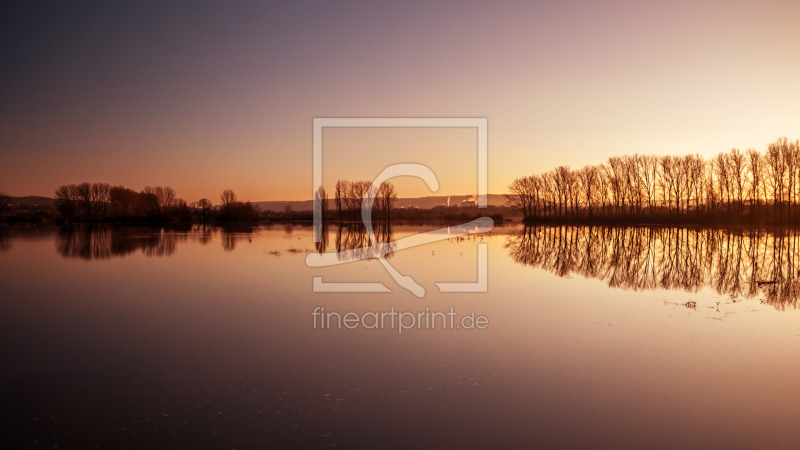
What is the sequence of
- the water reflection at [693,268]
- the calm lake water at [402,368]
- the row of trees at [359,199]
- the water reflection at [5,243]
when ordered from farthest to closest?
the row of trees at [359,199], the water reflection at [5,243], the water reflection at [693,268], the calm lake water at [402,368]

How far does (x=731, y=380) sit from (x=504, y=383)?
138 inches

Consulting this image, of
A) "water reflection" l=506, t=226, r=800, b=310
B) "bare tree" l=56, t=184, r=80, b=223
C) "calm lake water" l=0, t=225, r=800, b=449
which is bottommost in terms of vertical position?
"calm lake water" l=0, t=225, r=800, b=449

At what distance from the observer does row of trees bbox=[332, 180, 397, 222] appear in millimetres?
99562

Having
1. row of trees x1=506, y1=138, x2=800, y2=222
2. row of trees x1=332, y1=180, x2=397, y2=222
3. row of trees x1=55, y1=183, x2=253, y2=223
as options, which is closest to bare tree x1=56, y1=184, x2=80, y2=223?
row of trees x1=55, y1=183, x2=253, y2=223

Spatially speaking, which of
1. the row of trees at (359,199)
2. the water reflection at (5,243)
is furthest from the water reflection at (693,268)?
the row of trees at (359,199)

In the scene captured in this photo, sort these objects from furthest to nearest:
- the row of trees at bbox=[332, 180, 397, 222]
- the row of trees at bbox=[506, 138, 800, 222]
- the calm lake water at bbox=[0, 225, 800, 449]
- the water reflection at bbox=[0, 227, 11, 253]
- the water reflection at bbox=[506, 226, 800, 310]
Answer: the row of trees at bbox=[332, 180, 397, 222], the row of trees at bbox=[506, 138, 800, 222], the water reflection at bbox=[0, 227, 11, 253], the water reflection at bbox=[506, 226, 800, 310], the calm lake water at bbox=[0, 225, 800, 449]

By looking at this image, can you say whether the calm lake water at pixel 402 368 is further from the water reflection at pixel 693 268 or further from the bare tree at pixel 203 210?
the bare tree at pixel 203 210

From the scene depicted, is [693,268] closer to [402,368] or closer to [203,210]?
[402,368]

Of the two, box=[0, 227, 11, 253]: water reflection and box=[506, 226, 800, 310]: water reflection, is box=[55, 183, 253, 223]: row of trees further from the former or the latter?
box=[506, 226, 800, 310]: water reflection

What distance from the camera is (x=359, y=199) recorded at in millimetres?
104938

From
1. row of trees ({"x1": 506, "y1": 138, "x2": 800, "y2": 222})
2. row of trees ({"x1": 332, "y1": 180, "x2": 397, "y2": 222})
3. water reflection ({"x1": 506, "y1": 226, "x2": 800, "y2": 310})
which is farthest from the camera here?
row of trees ({"x1": 332, "y1": 180, "x2": 397, "y2": 222})

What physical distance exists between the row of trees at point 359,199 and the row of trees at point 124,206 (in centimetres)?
2399

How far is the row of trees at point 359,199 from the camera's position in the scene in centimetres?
9956

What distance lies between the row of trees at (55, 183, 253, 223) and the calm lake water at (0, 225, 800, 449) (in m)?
99.5
